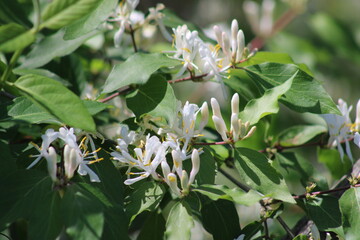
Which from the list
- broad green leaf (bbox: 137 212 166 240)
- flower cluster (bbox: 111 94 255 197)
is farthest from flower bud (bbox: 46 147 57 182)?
broad green leaf (bbox: 137 212 166 240)

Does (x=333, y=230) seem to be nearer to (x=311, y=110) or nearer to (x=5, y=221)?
(x=311, y=110)

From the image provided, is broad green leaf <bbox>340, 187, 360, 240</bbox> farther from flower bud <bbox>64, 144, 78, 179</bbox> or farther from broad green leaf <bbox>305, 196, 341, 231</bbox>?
flower bud <bbox>64, 144, 78, 179</bbox>

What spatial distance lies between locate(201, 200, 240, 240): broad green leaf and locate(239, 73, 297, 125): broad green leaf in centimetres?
18

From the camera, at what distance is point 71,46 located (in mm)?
1198

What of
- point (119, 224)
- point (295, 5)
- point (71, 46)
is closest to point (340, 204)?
point (119, 224)

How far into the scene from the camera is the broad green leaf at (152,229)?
99cm

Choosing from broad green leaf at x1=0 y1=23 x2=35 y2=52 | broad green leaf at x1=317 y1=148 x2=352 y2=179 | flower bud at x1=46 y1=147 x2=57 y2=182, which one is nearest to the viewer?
broad green leaf at x1=0 y1=23 x2=35 y2=52

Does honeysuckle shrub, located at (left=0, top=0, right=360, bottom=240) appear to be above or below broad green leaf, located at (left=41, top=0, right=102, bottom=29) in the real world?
below

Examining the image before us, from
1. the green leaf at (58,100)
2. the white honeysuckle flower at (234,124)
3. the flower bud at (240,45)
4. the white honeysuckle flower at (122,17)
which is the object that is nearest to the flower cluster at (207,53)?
the flower bud at (240,45)

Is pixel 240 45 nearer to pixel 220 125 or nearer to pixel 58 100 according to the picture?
pixel 220 125

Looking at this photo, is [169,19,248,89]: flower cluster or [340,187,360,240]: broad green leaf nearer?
[340,187,360,240]: broad green leaf

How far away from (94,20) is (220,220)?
0.45 m

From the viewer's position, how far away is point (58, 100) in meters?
0.77

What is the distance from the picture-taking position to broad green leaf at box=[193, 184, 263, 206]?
2.65 ft
